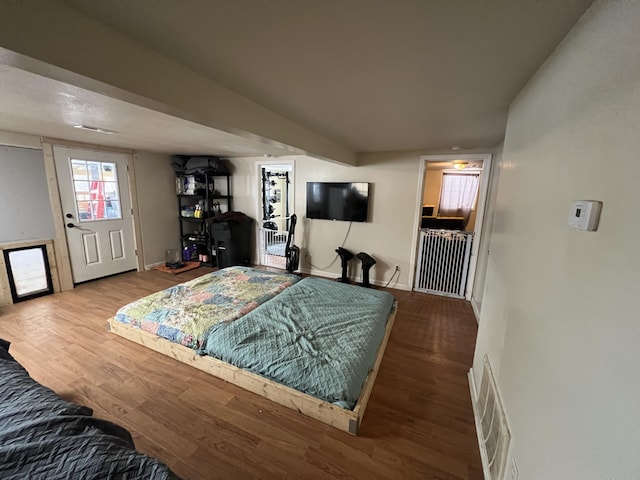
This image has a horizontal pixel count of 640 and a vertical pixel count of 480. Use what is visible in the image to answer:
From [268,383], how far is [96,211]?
4219 mm

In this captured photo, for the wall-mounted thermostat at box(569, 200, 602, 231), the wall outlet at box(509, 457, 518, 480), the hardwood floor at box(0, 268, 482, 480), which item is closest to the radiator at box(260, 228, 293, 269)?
the hardwood floor at box(0, 268, 482, 480)

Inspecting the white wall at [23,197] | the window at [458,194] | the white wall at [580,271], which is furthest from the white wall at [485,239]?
the white wall at [23,197]

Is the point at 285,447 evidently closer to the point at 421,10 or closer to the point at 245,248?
the point at 421,10

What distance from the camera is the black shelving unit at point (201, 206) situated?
16.4 feet

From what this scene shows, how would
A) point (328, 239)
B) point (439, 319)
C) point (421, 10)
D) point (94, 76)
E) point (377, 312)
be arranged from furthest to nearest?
point (328, 239)
point (439, 319)
point (377, 312)
point (94, 76)
point (421, 10)

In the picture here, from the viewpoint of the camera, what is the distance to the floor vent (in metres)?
1.22

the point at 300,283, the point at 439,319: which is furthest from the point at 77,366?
the point at 439,319

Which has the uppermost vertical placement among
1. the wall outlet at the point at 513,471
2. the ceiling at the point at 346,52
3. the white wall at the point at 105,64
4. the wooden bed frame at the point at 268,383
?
the ceiling at the point at 346,52

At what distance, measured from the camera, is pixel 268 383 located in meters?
1.86

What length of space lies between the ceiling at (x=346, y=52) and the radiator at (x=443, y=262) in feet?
6.25

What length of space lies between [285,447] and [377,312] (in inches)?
59.8

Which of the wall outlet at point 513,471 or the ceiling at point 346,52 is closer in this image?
the ceiling at point 346,52

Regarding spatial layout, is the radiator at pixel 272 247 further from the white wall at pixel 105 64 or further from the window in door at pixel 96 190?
the white wall at pixel 105 64

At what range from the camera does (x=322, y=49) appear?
3.63ft
